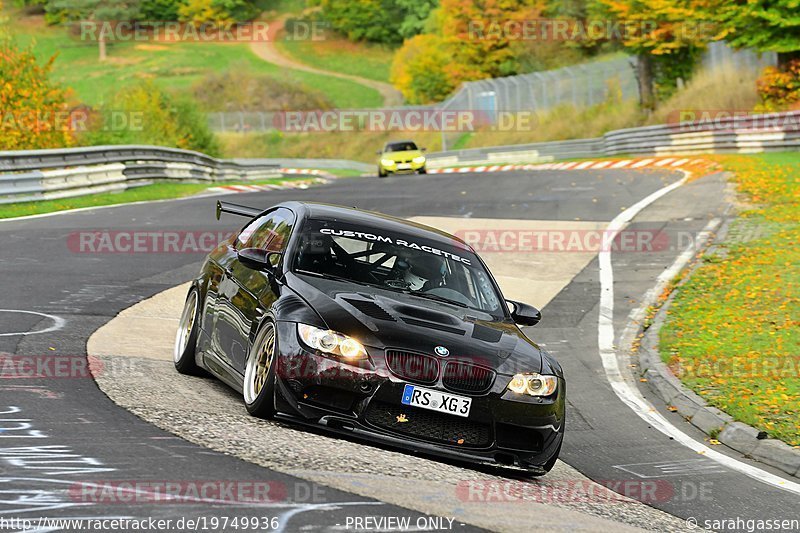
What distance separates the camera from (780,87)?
43.8 metres

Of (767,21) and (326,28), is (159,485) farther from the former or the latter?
(326,28)

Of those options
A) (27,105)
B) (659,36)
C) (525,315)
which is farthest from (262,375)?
(659,36)

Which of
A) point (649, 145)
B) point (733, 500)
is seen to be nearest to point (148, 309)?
point (733, 500)

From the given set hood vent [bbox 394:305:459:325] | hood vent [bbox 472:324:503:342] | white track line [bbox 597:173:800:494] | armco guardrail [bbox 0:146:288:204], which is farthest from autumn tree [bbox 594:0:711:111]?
hood vent [bbox 394:305:459:325]

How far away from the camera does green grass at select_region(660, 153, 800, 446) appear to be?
10789mm

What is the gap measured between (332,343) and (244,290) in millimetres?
1579

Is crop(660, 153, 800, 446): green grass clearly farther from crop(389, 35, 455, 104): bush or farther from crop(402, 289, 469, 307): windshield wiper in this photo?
crop(389, 35, 455, 104): bush

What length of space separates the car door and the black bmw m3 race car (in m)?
0.02

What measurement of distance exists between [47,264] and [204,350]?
6.62 m

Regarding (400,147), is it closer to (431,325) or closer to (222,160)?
(222,160)

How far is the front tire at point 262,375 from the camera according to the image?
7605 mm

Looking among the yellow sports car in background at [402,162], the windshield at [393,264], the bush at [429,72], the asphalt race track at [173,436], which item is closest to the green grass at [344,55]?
the bush at [429,72]

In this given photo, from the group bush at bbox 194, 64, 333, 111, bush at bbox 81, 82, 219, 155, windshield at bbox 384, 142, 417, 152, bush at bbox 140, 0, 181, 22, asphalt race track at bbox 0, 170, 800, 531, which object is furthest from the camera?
bush at bbox 140, 0, 181, 22

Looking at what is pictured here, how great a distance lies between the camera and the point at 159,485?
19.4 feet
